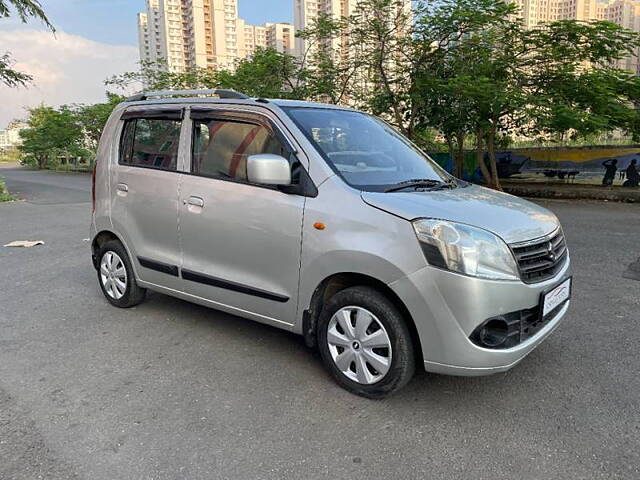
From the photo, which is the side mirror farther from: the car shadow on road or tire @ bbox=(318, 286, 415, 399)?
the car shadow on road

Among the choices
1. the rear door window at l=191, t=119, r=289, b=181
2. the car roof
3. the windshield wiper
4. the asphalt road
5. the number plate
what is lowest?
the asphalt road

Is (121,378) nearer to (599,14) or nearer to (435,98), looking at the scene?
(435,98)

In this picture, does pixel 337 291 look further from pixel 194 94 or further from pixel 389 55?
pixel 389 55

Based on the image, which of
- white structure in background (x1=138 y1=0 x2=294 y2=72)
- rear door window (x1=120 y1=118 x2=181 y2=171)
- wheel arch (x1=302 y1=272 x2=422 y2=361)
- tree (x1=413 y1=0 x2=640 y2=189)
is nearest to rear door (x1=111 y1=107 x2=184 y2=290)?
rear door window (x1=120 y1=118 x2=181 y2=171)

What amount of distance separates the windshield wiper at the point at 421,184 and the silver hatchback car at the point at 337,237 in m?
0.02

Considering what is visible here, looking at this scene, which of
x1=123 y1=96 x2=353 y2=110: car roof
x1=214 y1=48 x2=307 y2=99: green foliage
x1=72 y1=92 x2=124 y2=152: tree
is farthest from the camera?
x1=72 y1=92 x2=124 y2=152: tree

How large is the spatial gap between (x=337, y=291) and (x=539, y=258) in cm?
124

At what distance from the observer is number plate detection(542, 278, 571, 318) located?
113 inches

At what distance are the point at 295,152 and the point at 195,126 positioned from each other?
1077 mm

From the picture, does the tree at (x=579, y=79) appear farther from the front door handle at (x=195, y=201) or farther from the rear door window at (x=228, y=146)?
the front door handle at (x=195, y=201)

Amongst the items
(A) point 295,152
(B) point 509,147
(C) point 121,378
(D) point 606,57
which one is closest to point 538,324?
(A) point 295,152

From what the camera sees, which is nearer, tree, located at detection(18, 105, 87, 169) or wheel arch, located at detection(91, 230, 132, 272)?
wheel arch, located at detection(91, 230, 132, 272)

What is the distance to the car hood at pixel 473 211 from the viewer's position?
2754mm

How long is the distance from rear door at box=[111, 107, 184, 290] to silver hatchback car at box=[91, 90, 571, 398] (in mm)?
16
